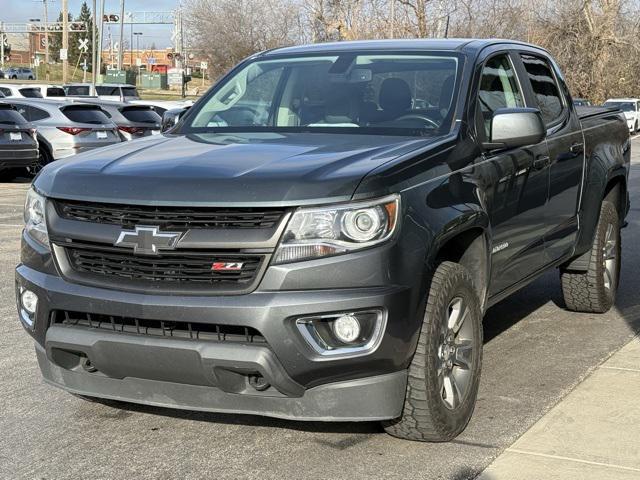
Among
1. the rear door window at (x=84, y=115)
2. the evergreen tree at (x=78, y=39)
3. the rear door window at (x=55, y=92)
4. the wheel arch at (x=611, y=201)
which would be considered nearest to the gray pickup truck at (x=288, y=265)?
the wheel arch at (x=611, y=201)

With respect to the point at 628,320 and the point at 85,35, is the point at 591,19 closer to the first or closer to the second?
the point at 628,320

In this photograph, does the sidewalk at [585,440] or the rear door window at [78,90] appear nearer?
the sidewalk at [585,440]

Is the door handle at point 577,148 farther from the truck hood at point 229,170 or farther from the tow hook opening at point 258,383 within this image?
the tow hook opening at point 258,383

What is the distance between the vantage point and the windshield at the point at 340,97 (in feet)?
17.5

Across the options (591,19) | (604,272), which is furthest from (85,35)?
(604,272)

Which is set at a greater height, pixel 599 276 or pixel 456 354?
pixel 456 354

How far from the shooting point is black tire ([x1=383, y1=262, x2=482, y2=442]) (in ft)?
14.3

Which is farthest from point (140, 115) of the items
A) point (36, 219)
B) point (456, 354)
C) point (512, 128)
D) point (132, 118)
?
point (456, 354)

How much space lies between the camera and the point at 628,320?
7289 mm

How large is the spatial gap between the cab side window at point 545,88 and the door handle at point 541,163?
1.34ft

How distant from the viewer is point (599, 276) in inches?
282

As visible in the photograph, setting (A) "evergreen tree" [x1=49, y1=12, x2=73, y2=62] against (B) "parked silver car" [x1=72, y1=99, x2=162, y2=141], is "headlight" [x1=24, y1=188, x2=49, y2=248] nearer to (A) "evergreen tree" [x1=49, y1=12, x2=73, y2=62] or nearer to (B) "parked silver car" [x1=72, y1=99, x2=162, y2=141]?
(B) "parked silver car" [x1=72, y1=99, x2=162, y2=141]

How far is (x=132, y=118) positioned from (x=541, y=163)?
19892 millimetres

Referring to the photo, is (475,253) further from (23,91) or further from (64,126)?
(23,91)
